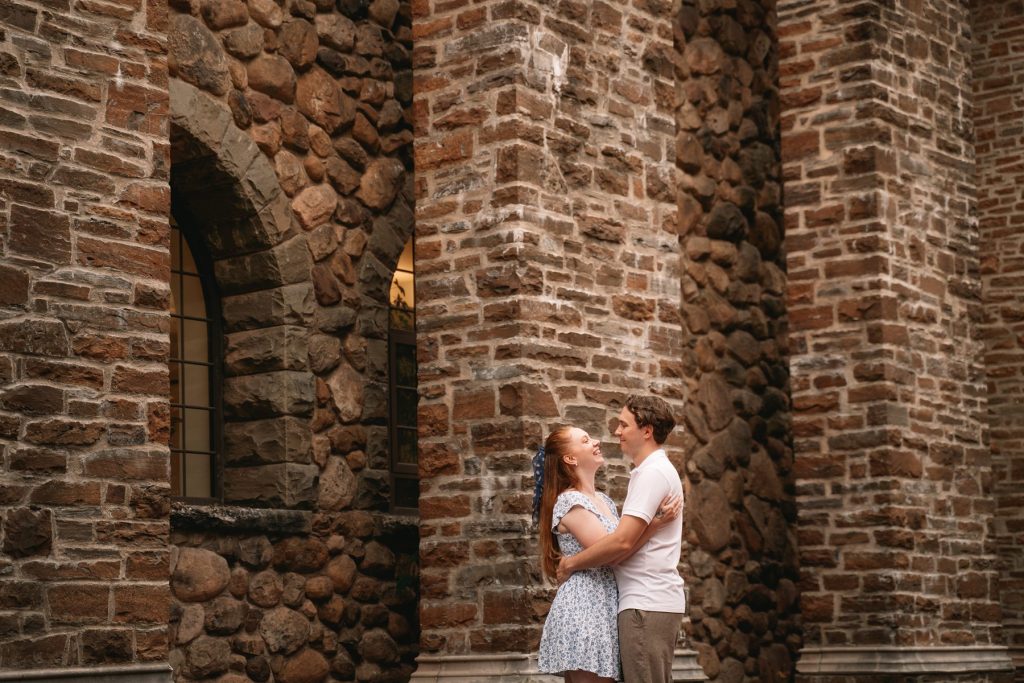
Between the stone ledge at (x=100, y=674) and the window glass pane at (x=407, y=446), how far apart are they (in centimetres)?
340

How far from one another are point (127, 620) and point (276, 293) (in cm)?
289

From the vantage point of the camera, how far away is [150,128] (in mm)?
7539

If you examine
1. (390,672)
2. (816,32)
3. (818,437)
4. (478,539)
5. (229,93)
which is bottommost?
(390,672)

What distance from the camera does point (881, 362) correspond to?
1173 cm

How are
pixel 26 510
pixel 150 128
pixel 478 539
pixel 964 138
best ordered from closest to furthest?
pixel 26 510
pixel 150 128
pixel 478 539
pixel 964 138

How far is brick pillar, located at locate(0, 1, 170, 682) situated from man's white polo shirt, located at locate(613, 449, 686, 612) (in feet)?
7.04

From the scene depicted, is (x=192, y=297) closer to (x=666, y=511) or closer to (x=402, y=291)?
(x=402, y=291)

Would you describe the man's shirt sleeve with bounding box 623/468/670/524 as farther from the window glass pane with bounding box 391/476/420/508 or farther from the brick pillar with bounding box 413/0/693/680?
the window glass pane with bounding box 391/476/420/508

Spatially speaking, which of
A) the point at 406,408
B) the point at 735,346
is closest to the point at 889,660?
the point at 735,346

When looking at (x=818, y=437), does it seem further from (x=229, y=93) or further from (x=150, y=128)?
(x=150, y=128)

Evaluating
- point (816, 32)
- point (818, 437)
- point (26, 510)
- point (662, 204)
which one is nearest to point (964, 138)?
point (816, 32)

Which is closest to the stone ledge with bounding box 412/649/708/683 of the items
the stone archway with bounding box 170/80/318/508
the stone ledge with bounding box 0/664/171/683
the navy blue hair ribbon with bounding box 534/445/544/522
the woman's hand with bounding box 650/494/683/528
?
the stone archway with bounding box 170/80/318/508

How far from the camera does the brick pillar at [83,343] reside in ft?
22.6

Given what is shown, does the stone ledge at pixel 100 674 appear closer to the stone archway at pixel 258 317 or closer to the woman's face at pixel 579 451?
the woman's face at pixel 579 451
